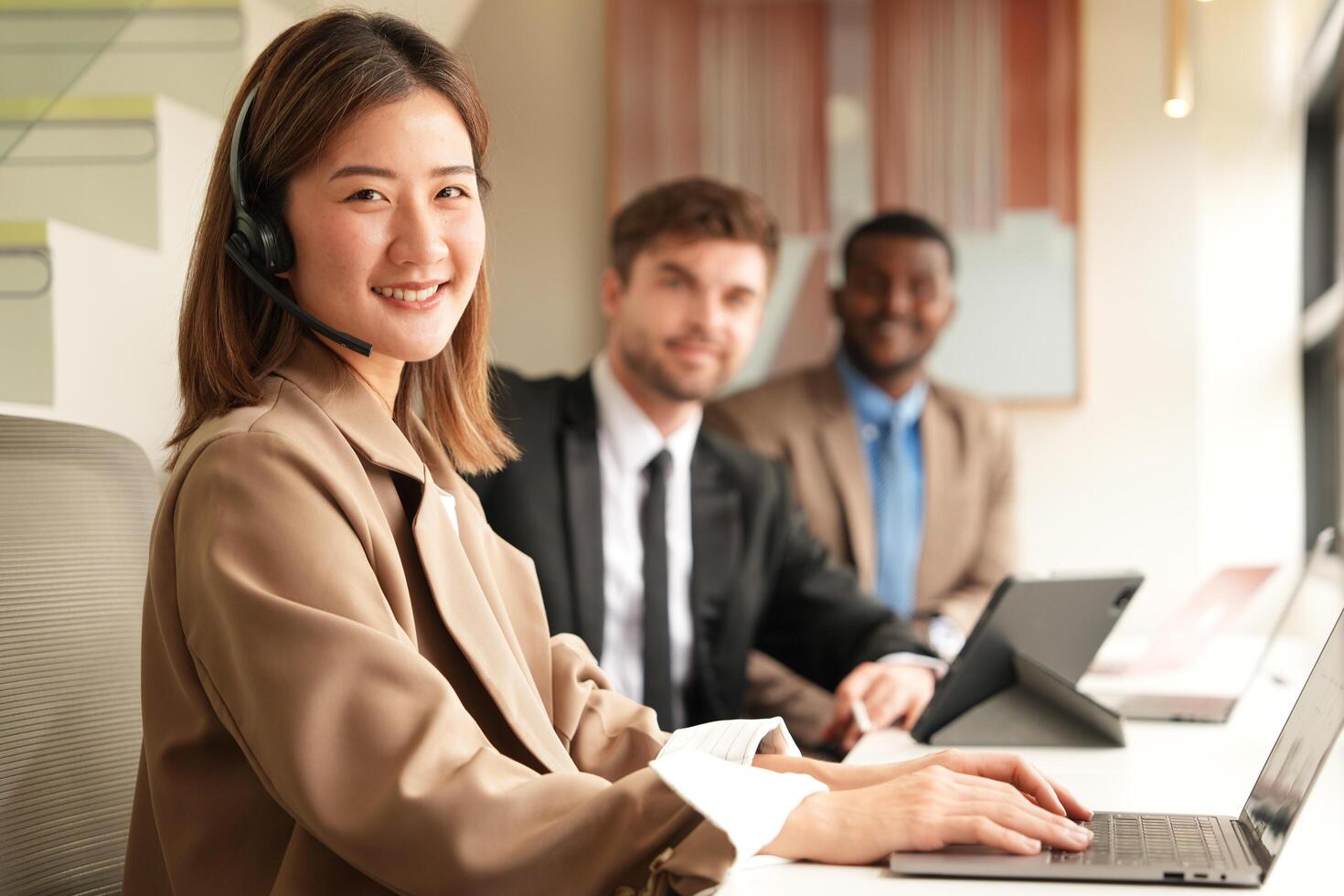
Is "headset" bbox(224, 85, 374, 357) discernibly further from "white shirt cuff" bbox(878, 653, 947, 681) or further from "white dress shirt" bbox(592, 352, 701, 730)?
"white dress shirt" bbox(592, 352, 701, 730)

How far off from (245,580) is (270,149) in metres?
0.43

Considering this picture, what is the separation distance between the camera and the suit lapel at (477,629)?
120cm

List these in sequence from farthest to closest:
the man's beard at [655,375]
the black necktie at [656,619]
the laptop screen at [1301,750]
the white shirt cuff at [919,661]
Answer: the man's beard at [655,375] → the black necktie at [656,619] → the white shirt cuff at [919,661] → the laptop screen at [1301,750]

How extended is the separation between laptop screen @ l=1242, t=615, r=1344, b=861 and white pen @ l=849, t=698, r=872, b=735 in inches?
28.3

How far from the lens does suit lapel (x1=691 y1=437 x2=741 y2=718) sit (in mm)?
2449

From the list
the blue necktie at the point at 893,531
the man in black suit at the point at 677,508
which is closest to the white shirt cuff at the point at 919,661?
the man in black suit at the point at 677,508

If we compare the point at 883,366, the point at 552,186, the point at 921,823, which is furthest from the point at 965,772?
the point at 552,186

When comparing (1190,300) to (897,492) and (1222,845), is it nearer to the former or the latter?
(897,492)

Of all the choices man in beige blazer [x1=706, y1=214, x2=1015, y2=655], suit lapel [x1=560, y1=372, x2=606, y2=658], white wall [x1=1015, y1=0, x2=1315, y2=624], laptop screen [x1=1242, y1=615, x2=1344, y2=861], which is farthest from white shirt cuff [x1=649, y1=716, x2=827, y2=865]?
white wall [x1=1015, y1=0, x2=1315, y2=624]

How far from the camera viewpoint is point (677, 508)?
2.50 m

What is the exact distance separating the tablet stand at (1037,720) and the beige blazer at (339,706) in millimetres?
590

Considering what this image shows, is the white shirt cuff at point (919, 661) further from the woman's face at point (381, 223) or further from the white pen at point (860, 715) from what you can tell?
the woman's face at point (381, 223)

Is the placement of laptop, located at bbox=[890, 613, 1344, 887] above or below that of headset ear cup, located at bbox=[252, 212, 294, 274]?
below

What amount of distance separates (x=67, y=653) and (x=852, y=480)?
2.42 meters
